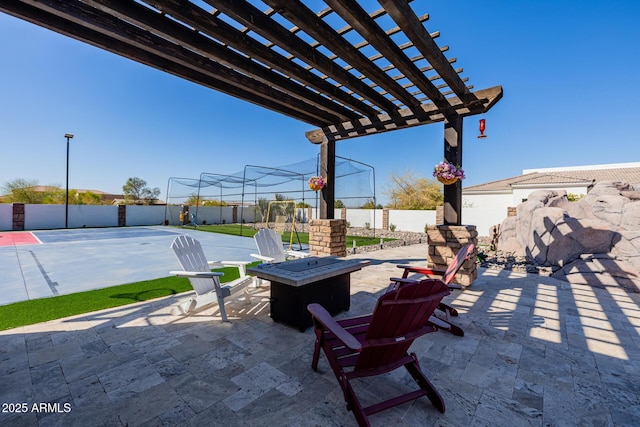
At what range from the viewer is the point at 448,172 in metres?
4.08

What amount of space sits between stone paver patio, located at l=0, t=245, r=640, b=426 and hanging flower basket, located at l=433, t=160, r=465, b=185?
6.37ft

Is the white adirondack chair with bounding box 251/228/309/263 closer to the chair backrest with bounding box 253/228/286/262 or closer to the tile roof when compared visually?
the chair backrest with bounding box 253/228/286/262

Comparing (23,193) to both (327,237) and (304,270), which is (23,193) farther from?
(304,270)

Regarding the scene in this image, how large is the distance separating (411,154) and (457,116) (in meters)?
15.9

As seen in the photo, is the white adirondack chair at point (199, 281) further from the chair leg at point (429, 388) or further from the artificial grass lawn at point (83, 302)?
the chair leg at point (429, 388)

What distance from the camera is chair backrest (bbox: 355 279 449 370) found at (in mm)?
1408

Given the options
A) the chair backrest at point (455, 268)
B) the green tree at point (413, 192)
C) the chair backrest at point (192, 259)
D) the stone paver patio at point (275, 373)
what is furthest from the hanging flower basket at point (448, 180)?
the green tree at point (413, 192)

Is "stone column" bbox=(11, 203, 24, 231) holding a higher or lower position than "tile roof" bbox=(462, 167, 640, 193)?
lower

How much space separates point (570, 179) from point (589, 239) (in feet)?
39.2

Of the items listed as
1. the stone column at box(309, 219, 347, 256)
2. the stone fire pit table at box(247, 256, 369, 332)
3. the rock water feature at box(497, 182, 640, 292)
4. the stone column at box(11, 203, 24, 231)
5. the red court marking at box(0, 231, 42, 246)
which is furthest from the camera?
the stone column at box(11, 203, 24, 231)

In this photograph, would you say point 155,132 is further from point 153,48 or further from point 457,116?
point 457,116

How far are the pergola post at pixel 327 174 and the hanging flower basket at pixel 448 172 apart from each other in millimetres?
2066

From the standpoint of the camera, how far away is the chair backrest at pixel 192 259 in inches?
114

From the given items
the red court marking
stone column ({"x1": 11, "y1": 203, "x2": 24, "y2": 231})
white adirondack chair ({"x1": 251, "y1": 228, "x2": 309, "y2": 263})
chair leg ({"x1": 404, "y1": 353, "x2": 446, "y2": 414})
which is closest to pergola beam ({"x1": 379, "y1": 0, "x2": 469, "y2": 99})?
chair leg ({"x1": 404, "y1": 353, "x2": 446, "y2": 414})
